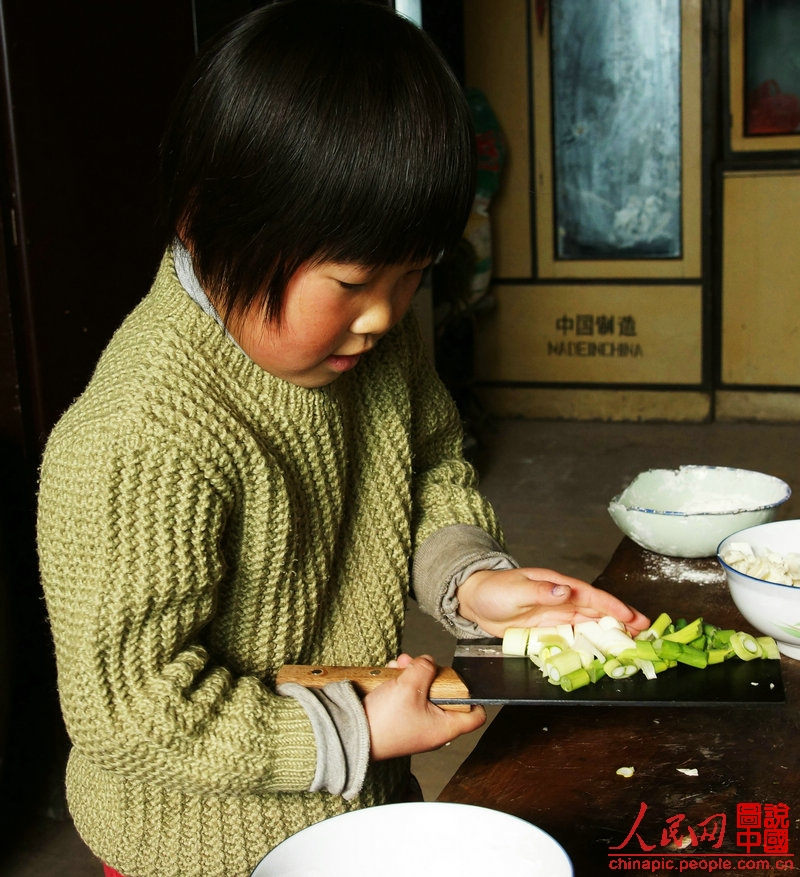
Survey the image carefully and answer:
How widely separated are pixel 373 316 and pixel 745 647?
0.48 m

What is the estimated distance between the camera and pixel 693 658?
1.02m

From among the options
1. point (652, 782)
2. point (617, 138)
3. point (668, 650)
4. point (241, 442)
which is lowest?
point (652, 782)

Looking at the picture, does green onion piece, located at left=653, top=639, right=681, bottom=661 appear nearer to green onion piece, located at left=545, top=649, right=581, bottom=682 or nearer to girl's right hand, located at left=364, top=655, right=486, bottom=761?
green onion piece, located at left=545, top=649, right=581, bottom=682

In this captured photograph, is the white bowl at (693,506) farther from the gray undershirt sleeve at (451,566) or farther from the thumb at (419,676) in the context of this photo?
the thumb at (419,676)

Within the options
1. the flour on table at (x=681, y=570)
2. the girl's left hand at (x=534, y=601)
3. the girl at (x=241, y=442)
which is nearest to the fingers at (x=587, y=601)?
the girl's left hand at (x=534, y=601)

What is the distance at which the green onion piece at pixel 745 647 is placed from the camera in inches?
40.8

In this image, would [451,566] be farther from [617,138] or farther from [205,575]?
[617,138]

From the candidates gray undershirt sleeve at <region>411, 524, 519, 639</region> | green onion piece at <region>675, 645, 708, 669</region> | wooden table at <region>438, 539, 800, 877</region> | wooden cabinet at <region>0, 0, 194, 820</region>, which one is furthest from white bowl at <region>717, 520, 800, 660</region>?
wooden cabinet at <region>0, 0, 194, 820</region>

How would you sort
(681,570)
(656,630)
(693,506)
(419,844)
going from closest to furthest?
(419,844) → (656,630) → (681,570) → (693,506)

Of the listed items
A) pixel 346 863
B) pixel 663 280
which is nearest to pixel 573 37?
pixel 663 280

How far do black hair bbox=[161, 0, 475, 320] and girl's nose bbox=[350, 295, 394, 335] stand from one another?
0.15 feet

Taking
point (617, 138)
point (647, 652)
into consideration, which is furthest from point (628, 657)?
point (617, 138)

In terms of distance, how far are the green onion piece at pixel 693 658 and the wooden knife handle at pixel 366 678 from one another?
209 mm

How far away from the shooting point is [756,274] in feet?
16.5
